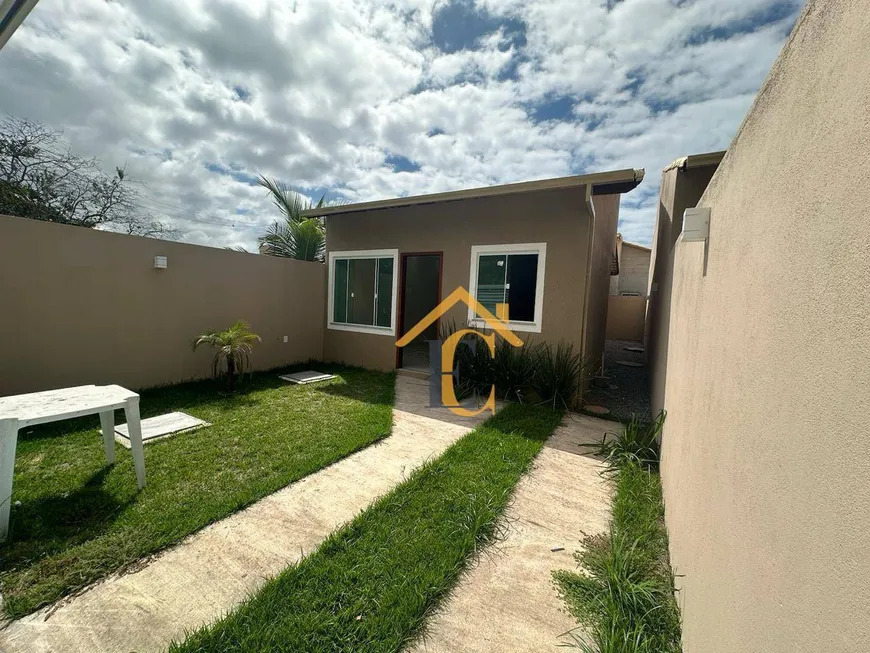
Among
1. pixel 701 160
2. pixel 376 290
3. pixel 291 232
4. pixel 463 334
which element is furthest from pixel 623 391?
pixel 291 232

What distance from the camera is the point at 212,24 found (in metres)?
5.46

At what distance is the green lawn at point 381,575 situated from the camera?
184 centimetres

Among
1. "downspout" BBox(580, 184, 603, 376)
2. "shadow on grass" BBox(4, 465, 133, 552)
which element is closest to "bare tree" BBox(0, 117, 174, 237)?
"shadow on grass" BBox(4, 465, 133, 552)

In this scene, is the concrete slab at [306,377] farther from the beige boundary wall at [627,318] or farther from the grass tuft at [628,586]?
the beige boundary wall at [627,318]

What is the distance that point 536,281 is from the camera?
6469 mm

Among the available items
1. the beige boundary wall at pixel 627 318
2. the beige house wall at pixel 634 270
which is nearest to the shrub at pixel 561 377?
the beige boundary wall at pixel 627 318

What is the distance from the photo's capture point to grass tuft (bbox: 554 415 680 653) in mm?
1873

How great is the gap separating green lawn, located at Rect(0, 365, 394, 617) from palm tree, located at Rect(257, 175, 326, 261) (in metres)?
7.07

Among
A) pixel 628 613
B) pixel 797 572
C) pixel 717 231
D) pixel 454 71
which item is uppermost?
pixel 454 71

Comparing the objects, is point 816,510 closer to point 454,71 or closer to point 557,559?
point 557,559

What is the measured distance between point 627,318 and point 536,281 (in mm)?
10469

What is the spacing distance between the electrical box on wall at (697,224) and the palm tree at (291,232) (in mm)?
11092

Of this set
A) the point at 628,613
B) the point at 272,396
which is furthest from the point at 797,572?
the point at 272,396

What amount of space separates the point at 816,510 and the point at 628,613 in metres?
1.72
